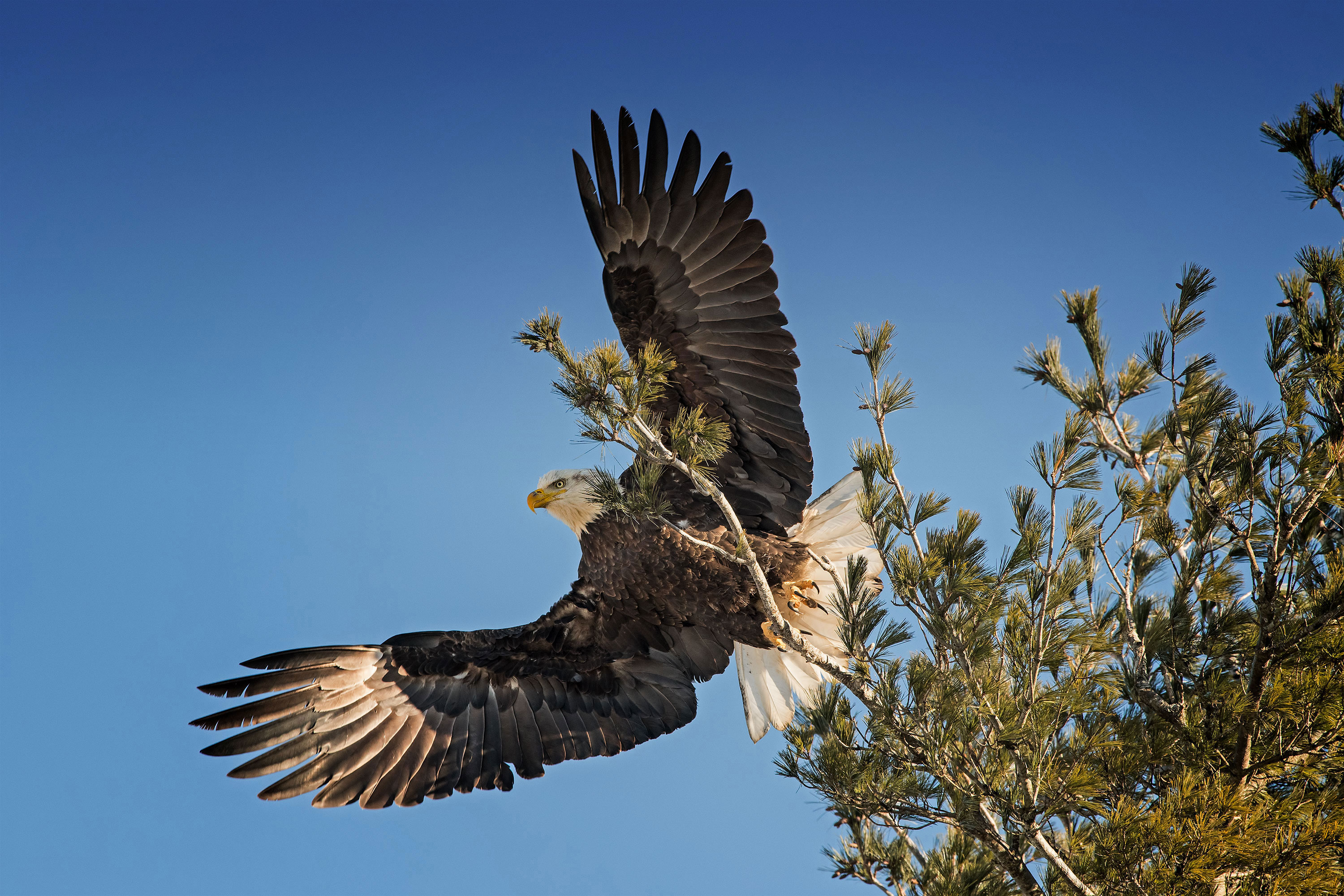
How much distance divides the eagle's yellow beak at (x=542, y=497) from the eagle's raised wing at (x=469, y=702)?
1.87ft

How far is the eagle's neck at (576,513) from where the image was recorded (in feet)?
16.7

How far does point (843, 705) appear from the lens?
325cm

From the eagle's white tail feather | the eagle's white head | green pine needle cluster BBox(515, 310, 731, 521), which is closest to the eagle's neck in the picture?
the eagle's white head

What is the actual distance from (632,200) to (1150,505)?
2.53 m

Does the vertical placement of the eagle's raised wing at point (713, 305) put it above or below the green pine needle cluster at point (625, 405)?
above

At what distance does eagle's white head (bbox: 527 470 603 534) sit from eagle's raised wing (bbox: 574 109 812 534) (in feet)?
3.18

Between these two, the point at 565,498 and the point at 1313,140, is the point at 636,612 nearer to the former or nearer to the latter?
the point at 565,498

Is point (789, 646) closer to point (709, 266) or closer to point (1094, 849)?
point (1094, 849)

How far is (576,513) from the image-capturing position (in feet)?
17.1

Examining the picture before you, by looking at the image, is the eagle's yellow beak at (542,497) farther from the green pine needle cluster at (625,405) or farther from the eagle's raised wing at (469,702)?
the green pine needle cluster at (625,405)

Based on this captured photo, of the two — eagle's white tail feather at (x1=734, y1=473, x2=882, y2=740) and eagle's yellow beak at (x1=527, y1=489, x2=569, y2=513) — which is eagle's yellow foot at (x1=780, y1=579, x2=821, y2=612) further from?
eagle's yellow beak at (x1=527, y1=489, x2=569, y2=513)

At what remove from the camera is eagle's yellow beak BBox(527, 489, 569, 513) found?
206 inches

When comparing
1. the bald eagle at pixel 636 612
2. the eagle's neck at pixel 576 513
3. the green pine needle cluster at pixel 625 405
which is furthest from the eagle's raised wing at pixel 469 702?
the green pine needle cluster at pixel 625 405

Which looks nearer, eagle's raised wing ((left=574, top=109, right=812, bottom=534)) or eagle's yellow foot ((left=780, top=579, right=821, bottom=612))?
eagle's raised wing ((left=574, top=109, right=812, bottom=534))
